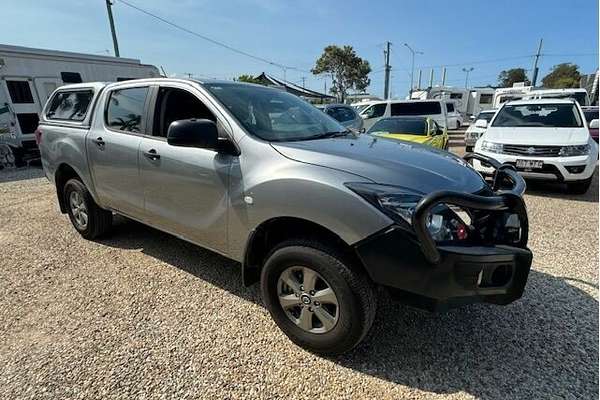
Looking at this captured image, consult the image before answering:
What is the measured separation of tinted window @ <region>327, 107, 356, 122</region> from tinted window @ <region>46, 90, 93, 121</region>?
7.72m

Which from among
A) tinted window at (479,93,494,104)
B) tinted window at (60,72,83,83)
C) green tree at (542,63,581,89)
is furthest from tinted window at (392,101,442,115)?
green tree at (542,63,581,89)

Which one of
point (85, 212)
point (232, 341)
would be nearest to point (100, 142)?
point (85, 212)

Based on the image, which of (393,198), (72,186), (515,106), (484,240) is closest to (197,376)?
(393,198)

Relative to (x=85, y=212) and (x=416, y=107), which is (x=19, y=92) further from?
(x=416, y=107)

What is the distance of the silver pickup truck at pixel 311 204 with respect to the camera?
187 cm

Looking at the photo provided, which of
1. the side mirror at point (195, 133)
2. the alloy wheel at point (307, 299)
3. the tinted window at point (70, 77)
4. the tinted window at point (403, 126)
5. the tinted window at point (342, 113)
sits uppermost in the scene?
the tinted window at point (70, 77)

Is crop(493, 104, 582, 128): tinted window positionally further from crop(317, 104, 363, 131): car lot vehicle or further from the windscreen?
the windscreen

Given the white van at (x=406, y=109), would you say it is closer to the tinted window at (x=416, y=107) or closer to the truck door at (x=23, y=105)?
the tinted window at (x=416, y=107)

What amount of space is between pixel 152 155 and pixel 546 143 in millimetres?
6101

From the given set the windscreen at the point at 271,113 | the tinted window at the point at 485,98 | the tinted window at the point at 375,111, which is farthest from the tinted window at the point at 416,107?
the tinted window at the point at 485,98

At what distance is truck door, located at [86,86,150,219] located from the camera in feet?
10.6

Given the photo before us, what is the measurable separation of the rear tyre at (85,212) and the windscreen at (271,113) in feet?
7.23

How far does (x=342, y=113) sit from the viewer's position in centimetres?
1133

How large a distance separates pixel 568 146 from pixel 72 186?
286 inches
